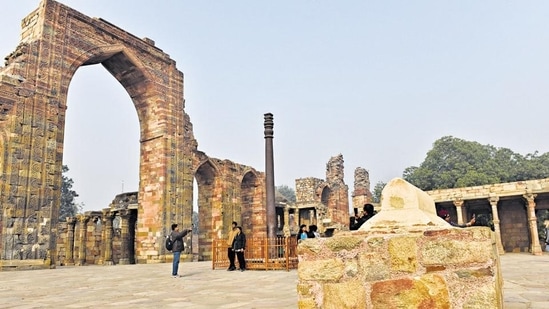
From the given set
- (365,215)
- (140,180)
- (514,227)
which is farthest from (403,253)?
(514,227)

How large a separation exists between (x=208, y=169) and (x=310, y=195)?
912 centimetres

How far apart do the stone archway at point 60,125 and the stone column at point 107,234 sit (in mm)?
4497

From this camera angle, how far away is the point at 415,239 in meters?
2.45

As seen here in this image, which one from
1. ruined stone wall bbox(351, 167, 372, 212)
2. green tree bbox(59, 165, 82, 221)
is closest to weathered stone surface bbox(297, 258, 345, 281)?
ruined stone wall bbox(351, 167, 372, 212)

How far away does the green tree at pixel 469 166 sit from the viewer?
36.7 metres

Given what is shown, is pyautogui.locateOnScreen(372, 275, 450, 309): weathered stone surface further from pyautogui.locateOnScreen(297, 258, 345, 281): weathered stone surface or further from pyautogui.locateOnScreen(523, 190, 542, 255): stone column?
pyautogui.locateOnScreen(523, 190, 542, 255): stone column

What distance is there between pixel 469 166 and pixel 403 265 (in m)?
39.9

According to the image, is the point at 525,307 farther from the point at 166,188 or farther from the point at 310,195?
the point at 310,195

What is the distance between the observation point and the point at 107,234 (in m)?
21.6

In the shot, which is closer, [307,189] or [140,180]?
[140,180]

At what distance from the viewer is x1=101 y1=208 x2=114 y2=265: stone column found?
70.0 feet

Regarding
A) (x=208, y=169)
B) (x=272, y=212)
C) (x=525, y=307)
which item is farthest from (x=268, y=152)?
(x=208, y=169)

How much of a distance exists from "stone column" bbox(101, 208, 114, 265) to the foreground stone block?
20.7 m

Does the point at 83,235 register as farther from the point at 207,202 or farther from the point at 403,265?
the point at 403,265
